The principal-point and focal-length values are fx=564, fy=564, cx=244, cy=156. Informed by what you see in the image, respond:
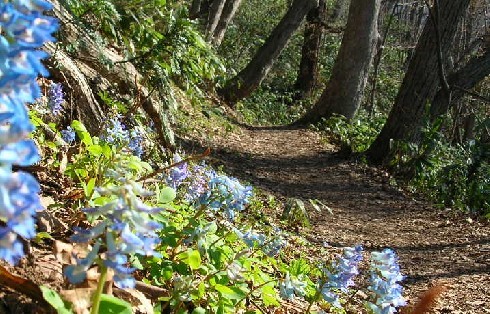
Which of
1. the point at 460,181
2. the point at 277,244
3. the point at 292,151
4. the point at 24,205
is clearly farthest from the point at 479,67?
the point at 24,205

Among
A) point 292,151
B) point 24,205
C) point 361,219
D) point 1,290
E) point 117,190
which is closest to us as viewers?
point 24,205

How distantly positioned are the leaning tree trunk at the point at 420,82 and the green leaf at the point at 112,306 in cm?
810

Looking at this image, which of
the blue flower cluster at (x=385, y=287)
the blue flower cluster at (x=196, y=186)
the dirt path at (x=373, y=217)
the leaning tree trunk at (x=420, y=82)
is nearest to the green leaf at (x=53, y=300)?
the blue flower cluster at (x=385, y=287)

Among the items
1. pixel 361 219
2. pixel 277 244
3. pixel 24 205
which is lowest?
pixel 361 219

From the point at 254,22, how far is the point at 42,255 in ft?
62.8

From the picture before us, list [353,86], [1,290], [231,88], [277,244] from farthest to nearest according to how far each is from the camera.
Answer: [231,88] < [353,86] < [277,244] < [1,290]

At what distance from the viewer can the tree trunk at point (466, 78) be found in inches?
342

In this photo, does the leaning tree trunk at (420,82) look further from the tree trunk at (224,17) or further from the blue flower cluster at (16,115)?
the blue flower cluster at (16,115)

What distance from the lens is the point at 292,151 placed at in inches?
384

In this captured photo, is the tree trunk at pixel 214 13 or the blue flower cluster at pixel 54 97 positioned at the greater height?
the tree trunk at pixel 214 13

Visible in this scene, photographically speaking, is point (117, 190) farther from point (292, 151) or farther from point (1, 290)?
point (292, 151)

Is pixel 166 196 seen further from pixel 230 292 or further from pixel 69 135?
pixel 69 135

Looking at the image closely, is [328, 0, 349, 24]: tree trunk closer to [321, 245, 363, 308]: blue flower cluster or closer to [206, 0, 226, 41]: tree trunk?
[206, 0, 226, 41]: tree trunk

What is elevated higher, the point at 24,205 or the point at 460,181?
the point at 24,205
